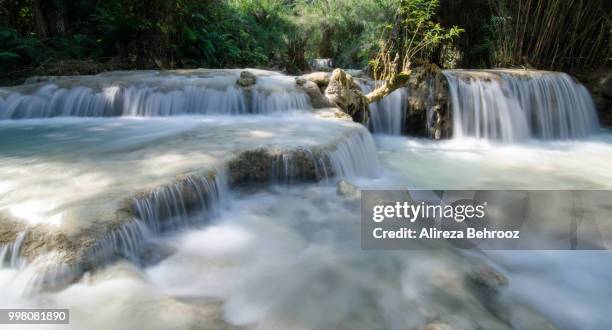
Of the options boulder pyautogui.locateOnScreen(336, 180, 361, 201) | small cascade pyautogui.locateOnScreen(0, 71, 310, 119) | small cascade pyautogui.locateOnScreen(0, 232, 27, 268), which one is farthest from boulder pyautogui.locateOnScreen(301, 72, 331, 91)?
small cascade pyautogui.locateOnScreen(0, 232, 27, 268)

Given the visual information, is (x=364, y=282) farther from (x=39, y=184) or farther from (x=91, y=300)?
(x=39, y=184)

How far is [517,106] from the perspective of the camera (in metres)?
7.48

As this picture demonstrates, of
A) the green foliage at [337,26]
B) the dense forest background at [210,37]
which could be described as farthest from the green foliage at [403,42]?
the green foliage at [337,26]

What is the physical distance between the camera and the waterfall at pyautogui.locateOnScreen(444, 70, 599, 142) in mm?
7340

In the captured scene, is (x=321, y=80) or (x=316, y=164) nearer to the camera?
(x=316, y=164)

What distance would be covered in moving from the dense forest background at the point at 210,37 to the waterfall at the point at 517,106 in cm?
126

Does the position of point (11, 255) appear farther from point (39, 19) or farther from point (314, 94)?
point (39, 19)

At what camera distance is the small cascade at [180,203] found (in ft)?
8.37

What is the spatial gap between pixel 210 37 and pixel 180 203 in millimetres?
9918

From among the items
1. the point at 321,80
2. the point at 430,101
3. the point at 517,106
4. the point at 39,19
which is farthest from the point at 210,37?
the point at 517,106

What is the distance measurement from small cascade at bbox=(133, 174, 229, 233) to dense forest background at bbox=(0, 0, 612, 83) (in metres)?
5.07

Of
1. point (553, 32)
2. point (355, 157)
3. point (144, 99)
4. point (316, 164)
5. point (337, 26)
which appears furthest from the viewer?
point (337, 26)

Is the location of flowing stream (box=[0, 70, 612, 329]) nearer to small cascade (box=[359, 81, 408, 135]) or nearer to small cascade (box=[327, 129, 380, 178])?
small cascade (box=[327, 129, 380, 178])

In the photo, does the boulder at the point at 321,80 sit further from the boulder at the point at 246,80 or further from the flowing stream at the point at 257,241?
the flowing stream at the point at 257,241
